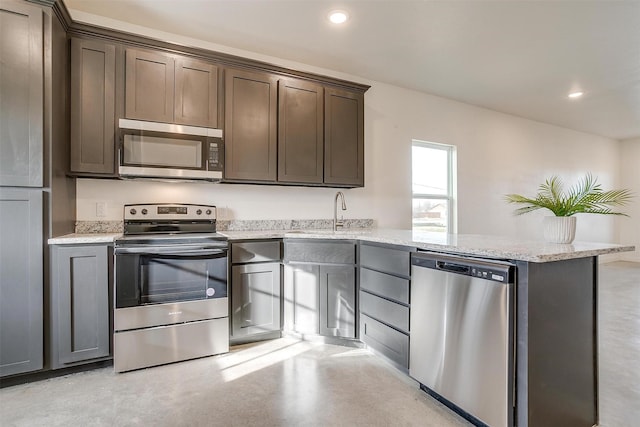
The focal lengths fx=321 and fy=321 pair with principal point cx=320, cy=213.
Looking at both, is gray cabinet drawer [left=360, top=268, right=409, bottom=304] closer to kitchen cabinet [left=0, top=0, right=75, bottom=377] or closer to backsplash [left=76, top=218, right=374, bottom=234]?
backsplash [left=76, top=218, right=374, bottom=234]

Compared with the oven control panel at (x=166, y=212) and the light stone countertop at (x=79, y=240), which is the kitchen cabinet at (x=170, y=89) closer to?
the oven control panel at (x=166, y=212)

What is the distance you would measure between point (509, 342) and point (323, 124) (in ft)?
8.12

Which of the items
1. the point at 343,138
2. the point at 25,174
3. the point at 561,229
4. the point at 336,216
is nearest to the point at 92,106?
the point at 25,174

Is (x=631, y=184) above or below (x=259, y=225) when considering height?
above

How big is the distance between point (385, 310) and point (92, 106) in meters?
2.67

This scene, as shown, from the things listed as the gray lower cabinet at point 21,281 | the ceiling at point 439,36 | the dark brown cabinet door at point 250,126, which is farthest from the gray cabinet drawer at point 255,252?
the ceiling at point 439,36

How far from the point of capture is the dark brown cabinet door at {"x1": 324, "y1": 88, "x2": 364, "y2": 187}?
3.30 meters

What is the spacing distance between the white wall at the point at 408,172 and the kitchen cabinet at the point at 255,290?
0.65m

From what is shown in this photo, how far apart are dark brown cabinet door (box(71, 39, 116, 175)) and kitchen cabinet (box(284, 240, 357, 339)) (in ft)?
5.30

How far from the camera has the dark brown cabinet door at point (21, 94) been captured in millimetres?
2008

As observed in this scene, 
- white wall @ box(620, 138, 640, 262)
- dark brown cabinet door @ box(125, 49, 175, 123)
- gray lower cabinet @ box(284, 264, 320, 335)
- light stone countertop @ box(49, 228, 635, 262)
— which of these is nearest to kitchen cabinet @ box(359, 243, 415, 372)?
light stone countertop @ box(49, 228, 635, 262)

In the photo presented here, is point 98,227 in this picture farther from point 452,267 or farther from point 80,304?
point 452,267

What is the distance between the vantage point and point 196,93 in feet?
8.96

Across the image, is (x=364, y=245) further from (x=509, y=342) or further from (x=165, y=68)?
(x=165, y=68)
